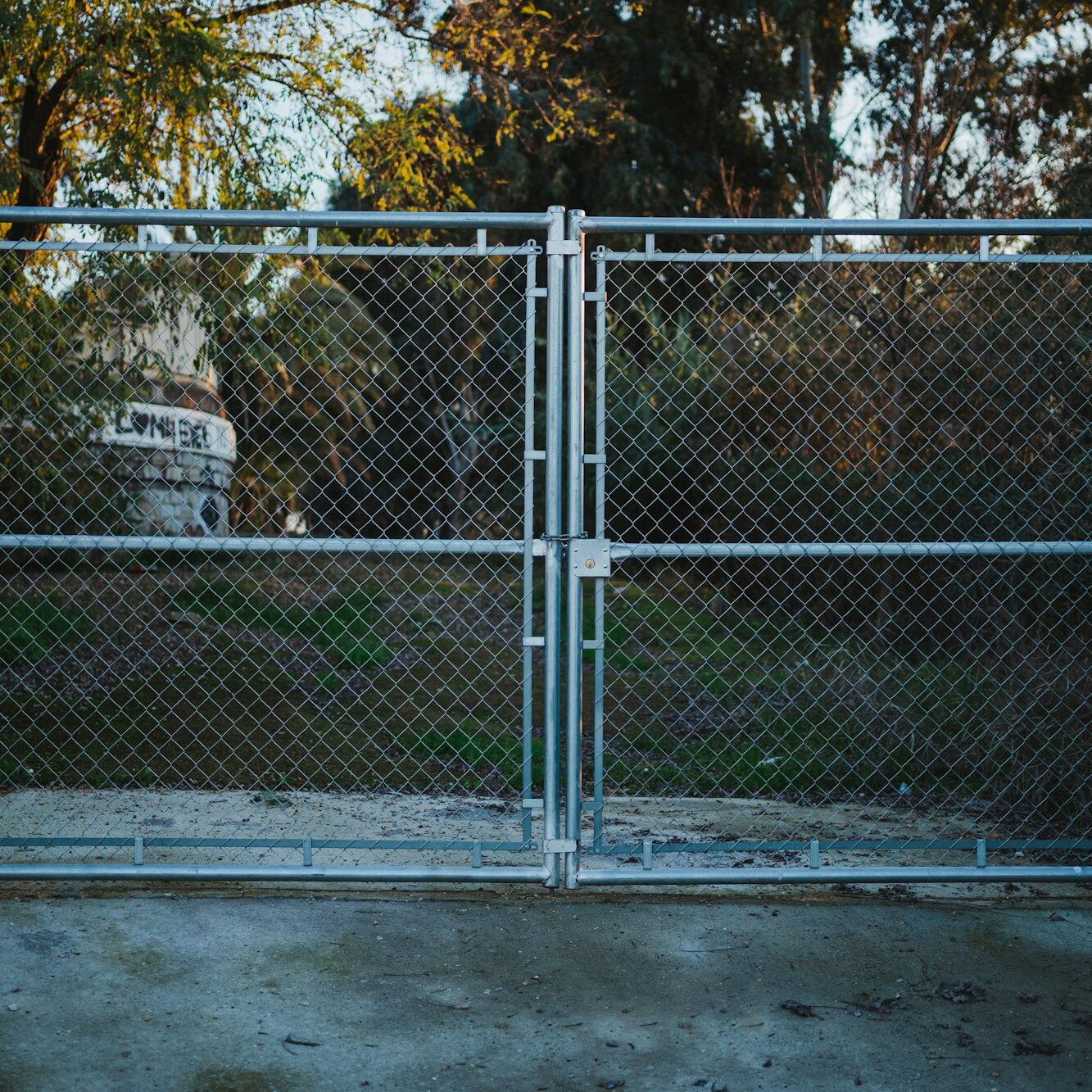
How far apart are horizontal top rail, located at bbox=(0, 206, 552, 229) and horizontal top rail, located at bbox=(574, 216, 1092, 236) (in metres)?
0.23

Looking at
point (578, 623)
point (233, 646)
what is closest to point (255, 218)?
point (578, 623)

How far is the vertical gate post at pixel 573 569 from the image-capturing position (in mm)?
3586

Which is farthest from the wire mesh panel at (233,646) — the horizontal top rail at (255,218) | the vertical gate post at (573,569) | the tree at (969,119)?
the tree at (969,119)

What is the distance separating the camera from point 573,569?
3625 mm

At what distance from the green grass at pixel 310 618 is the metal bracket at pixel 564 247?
197 inches

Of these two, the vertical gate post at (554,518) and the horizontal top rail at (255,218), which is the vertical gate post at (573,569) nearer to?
the vertical gate post at (554,518)

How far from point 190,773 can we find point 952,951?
11.6 ft

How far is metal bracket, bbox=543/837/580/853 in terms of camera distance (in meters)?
3.66

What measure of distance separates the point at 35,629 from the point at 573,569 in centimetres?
610

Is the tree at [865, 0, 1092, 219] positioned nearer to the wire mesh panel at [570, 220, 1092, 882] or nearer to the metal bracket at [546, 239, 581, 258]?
Result: the wire mesh panel at [570, 220, 1092, 882]

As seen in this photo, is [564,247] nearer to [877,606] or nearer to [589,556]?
[589,556]

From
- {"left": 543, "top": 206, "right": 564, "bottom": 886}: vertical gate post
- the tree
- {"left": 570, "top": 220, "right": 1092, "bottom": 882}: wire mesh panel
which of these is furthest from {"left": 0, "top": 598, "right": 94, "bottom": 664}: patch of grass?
A: the tree

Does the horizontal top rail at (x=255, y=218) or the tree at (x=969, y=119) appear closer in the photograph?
the horizontal top rail at (x=255, y=218)

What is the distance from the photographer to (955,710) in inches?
239
